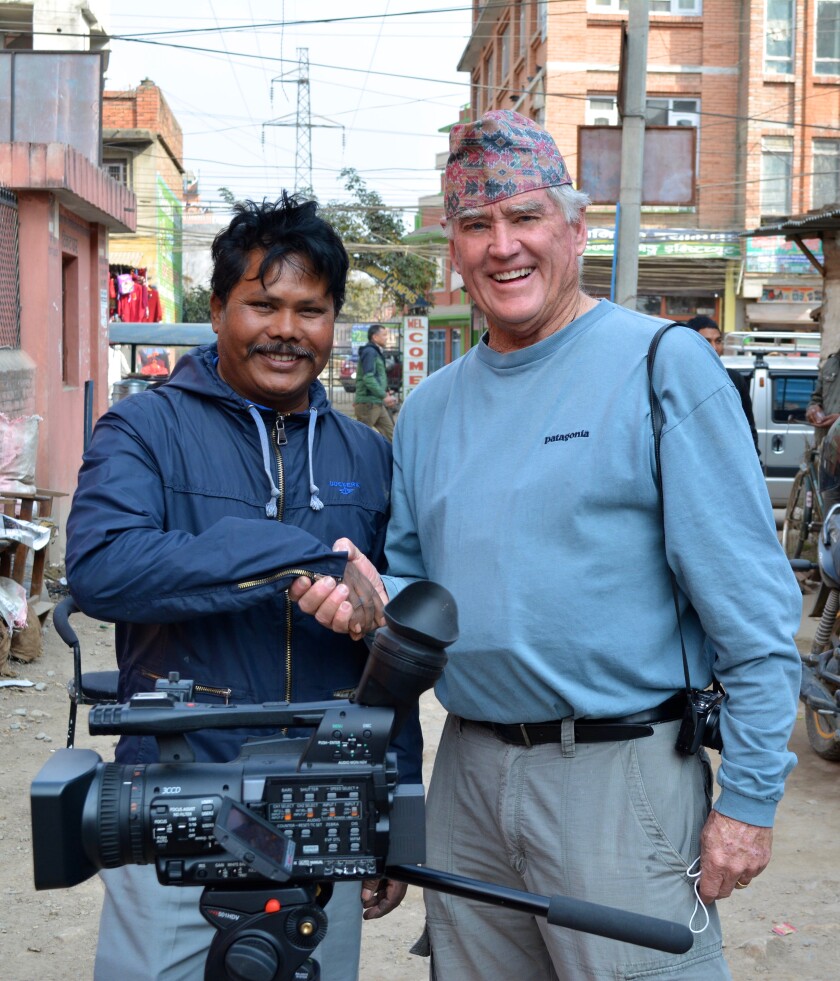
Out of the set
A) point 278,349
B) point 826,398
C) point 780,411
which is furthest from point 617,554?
point 780,411

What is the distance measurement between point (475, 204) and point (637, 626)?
868 mm

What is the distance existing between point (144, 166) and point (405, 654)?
32704mm

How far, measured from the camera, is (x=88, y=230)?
11.9 m

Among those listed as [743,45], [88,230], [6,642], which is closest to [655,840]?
[6,642]

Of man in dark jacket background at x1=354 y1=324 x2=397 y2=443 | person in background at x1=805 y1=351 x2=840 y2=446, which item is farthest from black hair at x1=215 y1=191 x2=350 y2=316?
man in dark jacket background at x1=354 y1=324 x2=397 y2=443

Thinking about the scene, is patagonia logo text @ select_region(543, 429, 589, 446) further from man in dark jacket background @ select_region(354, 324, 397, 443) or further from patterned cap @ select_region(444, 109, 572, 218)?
man in dark jacket background @ select_region(354, 324, 397, 443)

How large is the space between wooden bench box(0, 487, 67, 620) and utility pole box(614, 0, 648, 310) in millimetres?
4721

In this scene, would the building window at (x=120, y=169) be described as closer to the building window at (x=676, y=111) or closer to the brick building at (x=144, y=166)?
the brick building at (x=144, y=166)

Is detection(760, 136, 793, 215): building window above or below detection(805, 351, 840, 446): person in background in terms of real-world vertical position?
above

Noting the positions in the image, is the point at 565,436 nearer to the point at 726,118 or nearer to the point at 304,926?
the point at 304,926

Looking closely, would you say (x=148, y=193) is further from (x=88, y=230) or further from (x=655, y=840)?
(x=655, y=840)

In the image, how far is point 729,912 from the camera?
Result: 436 cm

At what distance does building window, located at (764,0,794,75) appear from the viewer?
25625 millimetres

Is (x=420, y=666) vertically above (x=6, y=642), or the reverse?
(x=420, y=666)
